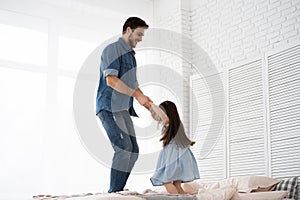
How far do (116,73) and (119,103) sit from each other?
0.69 feet

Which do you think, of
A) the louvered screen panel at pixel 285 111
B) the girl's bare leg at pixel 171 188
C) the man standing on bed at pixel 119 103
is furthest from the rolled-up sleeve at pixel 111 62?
the louvered screen panel at pixel 285 111

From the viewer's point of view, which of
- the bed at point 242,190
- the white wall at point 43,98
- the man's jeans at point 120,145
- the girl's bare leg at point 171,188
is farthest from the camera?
the white wall at point 43,98

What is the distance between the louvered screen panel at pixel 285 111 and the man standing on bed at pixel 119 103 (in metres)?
1.68

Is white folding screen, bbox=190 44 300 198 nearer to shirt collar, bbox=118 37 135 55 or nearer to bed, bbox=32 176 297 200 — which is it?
bed, bbox=32 176 297 200

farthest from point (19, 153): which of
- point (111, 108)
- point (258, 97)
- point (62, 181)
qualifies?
point (258, 97)

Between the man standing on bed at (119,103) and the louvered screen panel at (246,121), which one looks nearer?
the man standing on bed at (119,103)

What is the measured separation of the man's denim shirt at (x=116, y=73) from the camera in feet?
10.9

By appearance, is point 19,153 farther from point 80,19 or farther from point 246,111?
point 246,111

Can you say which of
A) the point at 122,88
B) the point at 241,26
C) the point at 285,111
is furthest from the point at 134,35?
the point at 241,26

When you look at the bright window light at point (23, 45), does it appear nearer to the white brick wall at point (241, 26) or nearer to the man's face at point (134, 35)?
the white brick wall at point (241, 26)

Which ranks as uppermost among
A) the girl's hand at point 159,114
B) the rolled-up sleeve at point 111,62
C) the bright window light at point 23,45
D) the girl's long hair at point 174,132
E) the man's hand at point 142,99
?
the bright window light at point 23,45

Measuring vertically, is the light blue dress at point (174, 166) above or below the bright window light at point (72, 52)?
below

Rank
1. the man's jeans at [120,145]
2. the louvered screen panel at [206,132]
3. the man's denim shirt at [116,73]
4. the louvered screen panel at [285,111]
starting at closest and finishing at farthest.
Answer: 1. the man's jeans at [120,145]
2. the man's denim shirt at [116,73]
3. the louvered screen panel at [285,111]
4. the louvered screen panel at [206,132]

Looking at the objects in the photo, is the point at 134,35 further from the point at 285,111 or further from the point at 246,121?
the point at 246,121
